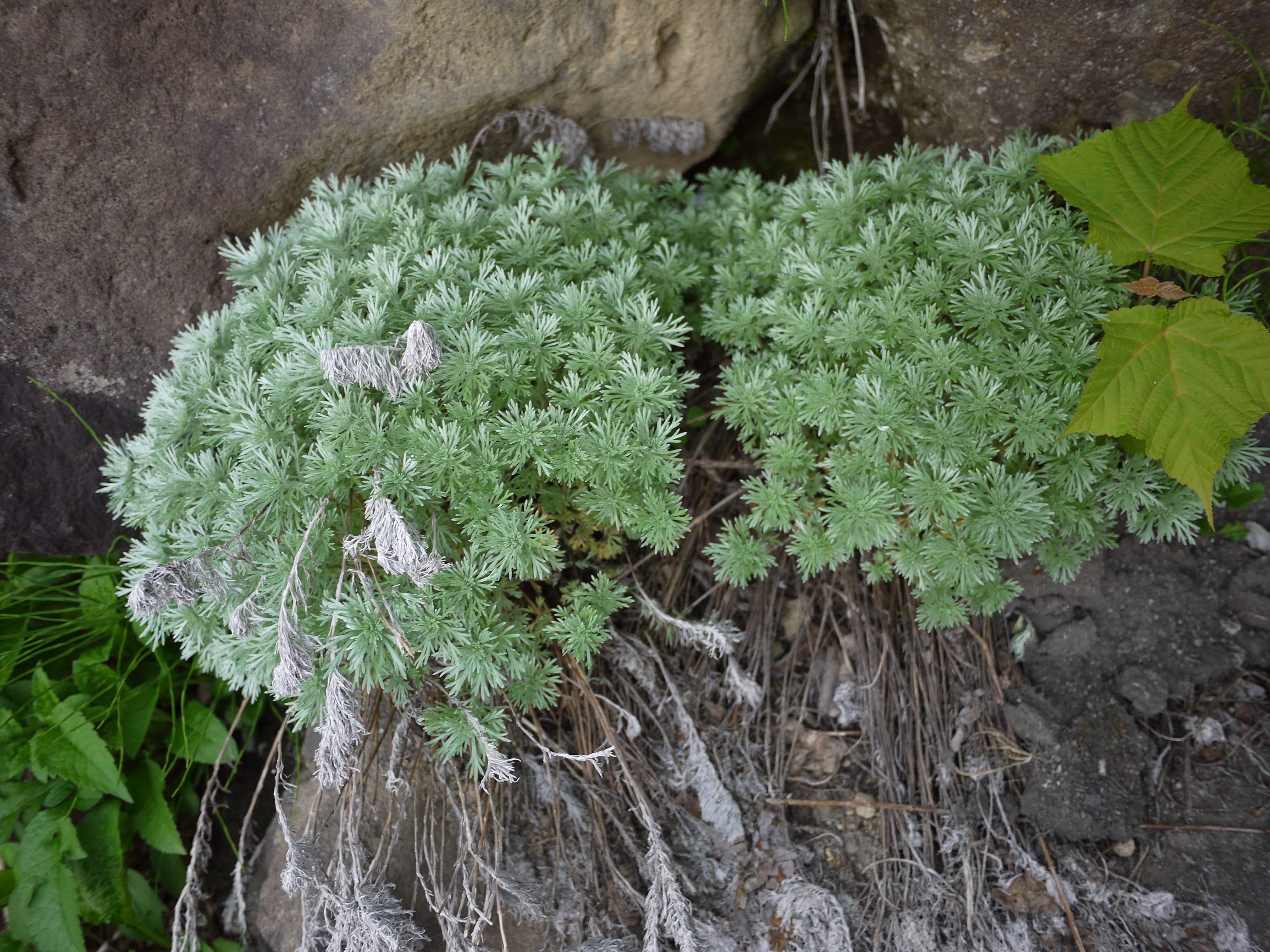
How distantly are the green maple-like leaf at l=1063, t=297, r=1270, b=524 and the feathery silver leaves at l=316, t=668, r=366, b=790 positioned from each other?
1806 millimetres

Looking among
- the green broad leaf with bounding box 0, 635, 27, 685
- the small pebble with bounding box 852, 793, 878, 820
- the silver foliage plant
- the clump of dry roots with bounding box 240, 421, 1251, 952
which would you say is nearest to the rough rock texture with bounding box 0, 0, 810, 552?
the green broad leaf with bounding box 0, 635, 27, 685

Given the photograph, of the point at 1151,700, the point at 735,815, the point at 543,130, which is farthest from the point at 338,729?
the point at 1151,700

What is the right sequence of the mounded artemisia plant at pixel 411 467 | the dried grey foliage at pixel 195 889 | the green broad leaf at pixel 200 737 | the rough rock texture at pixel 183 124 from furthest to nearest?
the green broad leaf at pixel 200 737 < the rough rock texture at pixel 183 124 < the dried grey foliage at pixel 195 889 < the mounded artemisia plant at pixel 411 467

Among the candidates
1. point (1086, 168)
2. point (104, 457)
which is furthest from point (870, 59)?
point (104, 457)

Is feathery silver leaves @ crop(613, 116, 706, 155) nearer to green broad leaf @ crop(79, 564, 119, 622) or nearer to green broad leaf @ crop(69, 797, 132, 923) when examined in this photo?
green broad leaf @ crop(79, 564, 119, 622)

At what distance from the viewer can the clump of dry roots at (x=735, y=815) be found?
2.15m

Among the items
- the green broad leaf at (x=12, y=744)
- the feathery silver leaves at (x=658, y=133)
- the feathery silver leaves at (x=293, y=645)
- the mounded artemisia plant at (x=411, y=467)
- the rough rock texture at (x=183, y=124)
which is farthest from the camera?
the feathery silver leaves at (x=658, y=133)

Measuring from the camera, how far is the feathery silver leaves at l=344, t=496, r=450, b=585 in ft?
5.49

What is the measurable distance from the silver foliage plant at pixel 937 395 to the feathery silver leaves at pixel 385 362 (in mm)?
904

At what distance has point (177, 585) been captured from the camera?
1726mm

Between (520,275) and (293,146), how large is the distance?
0.98 metres

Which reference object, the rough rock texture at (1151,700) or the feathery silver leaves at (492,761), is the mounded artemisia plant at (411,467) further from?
the rough rock texture at (1151,700)

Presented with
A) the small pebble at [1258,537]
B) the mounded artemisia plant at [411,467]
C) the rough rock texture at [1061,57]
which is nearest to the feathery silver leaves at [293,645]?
the mounded artemisia plant at [411,467]

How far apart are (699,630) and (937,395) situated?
0.93 m
